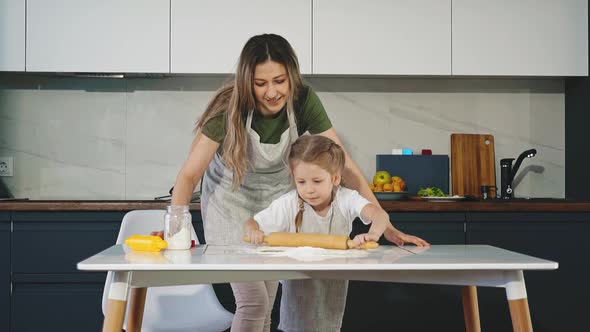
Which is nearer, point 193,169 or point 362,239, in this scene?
point 362,239

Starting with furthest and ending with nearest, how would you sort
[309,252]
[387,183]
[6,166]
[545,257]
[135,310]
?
1. [6,166]
2. [387,183]
3. [545,257]
4. [135,310]
5. [309,252]

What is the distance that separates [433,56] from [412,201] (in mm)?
732

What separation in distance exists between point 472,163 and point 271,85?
191 cm

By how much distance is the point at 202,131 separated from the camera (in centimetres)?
236

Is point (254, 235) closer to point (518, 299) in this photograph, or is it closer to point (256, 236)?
point (256, 236)

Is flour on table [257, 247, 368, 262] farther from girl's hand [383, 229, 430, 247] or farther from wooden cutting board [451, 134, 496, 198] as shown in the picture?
wooden cutting board [451, 134, 496, 198]

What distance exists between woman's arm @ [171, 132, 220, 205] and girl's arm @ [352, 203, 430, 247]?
484mm

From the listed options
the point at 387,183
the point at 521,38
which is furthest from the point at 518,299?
the point at 521,38

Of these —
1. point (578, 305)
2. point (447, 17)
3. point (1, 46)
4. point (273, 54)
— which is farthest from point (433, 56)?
point (1, 46)

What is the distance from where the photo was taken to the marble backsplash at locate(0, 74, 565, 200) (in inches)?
154

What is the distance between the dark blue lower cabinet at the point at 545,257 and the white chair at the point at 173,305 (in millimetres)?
1234

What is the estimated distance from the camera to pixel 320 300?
236cm

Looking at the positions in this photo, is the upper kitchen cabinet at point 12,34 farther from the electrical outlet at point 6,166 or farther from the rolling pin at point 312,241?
the rolling pin at point 312,241

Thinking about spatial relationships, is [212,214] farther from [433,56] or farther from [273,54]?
[433,56]
